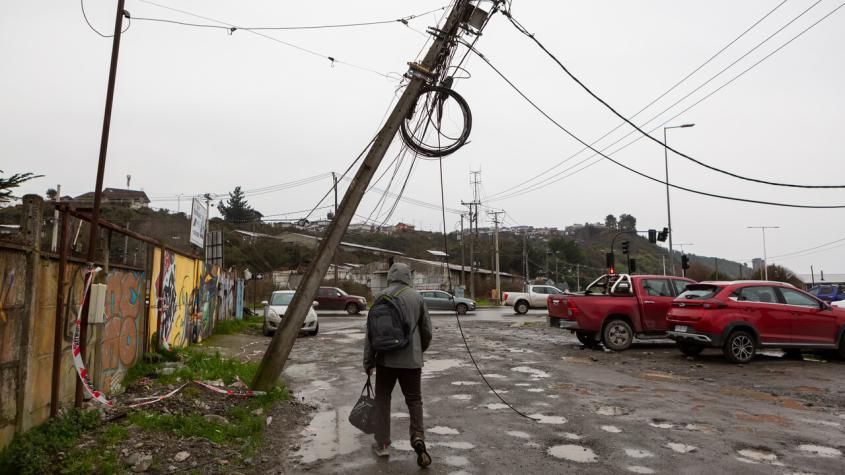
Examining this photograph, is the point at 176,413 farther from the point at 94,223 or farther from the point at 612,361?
the point at 612,361

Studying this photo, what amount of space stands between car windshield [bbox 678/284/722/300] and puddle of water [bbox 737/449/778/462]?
6598 millimetres

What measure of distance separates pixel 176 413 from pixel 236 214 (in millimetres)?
72194

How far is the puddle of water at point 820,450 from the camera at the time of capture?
5168 mm

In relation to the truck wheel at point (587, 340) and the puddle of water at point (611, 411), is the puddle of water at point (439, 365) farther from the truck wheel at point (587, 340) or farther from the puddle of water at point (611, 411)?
the truck wheel at point (587, 340)

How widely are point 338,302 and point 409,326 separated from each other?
88.9ft

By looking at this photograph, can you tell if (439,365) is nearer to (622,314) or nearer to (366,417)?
(622,314)

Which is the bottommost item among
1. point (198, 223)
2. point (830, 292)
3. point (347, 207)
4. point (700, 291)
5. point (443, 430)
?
point (443, 430)

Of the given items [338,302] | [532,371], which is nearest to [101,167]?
[532,371]

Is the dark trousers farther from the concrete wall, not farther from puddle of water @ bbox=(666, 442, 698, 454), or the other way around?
the concrete wall

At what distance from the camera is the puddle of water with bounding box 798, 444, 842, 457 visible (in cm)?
517

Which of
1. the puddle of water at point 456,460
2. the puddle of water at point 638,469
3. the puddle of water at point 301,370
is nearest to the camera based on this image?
the puddle of water at point 638,469

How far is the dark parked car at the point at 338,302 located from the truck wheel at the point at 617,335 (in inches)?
798

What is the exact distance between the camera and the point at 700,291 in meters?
11.6

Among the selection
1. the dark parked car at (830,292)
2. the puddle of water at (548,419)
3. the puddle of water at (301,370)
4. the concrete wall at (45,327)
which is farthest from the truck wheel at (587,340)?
the dark parked car at (830,292)
